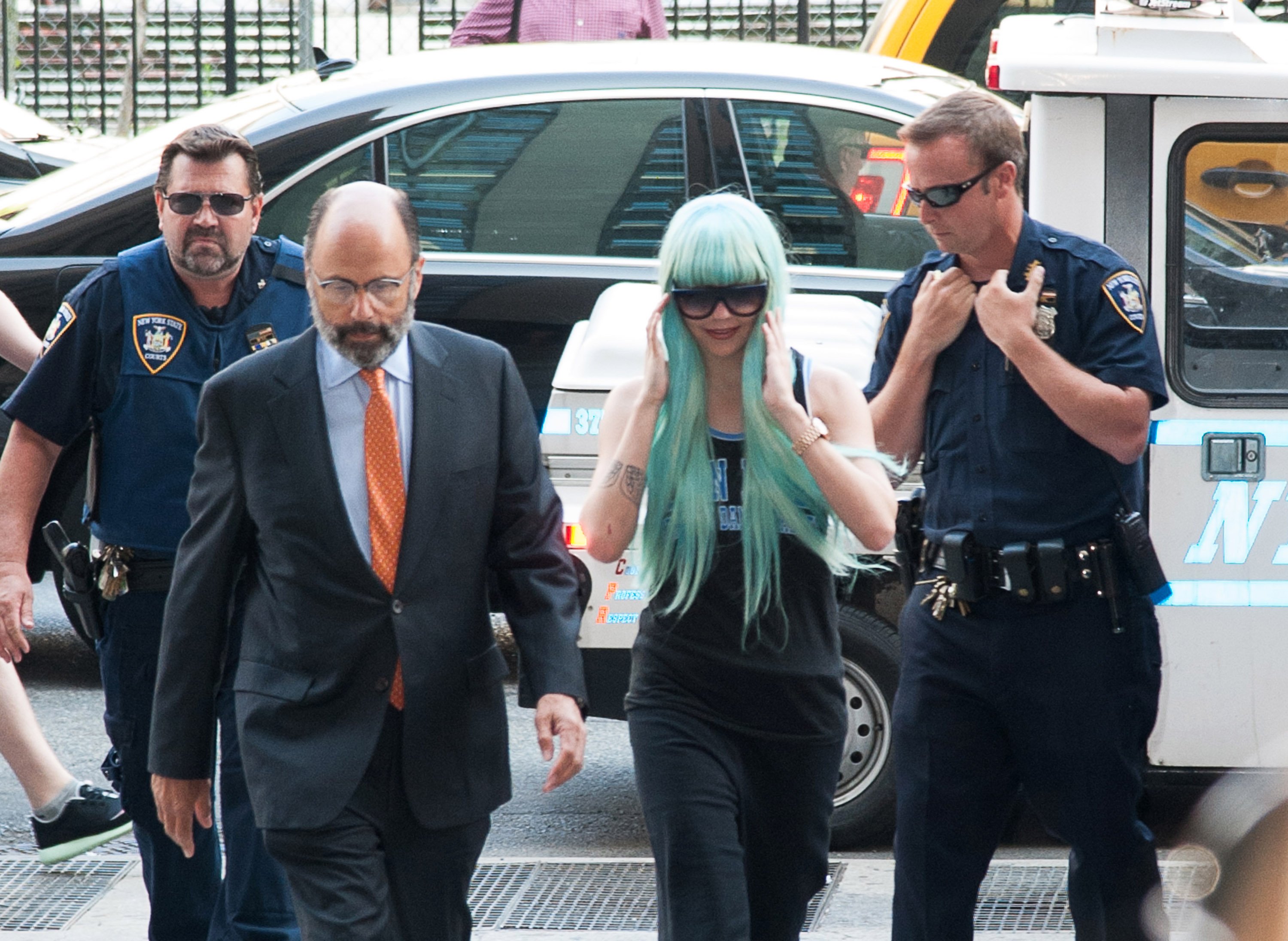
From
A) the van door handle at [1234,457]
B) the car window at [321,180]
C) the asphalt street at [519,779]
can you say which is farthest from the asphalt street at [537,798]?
the car window at [321,180]

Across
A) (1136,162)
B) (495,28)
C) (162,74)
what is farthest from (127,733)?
(162,74)

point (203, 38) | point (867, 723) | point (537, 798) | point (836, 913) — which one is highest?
point (203, 38)

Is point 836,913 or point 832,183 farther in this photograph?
point 832,183

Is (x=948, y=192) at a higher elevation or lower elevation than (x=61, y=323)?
higher

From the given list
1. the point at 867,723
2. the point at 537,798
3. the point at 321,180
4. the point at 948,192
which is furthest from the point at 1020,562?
the point at 321,180

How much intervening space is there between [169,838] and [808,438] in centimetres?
179

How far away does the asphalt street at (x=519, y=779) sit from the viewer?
567 cm

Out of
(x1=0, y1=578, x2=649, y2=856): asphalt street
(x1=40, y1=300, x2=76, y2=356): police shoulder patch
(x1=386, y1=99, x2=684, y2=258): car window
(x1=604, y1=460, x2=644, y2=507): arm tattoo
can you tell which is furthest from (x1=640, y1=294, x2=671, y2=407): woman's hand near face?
(x1=386, y1=99, x2=684, y2=258): car window

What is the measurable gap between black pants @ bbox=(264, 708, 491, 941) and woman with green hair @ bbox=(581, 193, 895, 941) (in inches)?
15.1

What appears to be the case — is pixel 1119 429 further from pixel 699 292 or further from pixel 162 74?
pixel 162 74

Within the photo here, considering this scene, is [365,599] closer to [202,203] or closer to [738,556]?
[738,556]

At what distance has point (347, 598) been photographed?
3.30m

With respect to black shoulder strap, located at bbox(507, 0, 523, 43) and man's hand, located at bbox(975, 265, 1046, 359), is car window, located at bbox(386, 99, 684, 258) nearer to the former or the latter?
black shoulder strap, located at bbox(507, 0, 523, 43)

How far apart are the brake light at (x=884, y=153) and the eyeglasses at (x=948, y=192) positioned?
2.63 metres
